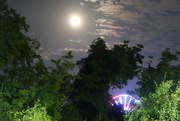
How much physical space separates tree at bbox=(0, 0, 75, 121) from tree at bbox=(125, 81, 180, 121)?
37.0ft

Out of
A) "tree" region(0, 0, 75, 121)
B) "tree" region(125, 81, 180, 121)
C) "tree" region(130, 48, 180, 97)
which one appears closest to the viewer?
"tree" region(125, 81, 180, 121)

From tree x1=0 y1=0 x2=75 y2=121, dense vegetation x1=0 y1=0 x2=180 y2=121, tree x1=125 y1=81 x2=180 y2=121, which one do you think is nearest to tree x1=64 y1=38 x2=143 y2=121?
dense vegetation x1=0 y1=0 x2=180 y2=121

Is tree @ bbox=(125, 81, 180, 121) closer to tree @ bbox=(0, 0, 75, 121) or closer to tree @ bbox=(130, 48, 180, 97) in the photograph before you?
tree @ bbox=(0, 0, 75, 121)

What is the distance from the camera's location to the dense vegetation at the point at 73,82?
10.0 meters

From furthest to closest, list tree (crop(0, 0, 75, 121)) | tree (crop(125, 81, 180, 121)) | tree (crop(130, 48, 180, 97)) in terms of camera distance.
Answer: tree (crop(130, 48, 180, 97)) → tree (crop(0, 0, 75, 121)) → tree (crop(125, 81, 180, 121))

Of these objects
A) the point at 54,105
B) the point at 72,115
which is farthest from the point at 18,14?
the point at 72,115

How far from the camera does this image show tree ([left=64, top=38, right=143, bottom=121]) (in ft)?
96.4

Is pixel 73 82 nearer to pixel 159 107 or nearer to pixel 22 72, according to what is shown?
pixel 22 72

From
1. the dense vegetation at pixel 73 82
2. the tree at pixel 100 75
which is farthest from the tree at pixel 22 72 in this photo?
the tree at pixel 100 75

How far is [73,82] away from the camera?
26.3m

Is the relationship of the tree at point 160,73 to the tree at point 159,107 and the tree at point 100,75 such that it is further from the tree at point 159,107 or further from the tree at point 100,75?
the tree at point 159,107

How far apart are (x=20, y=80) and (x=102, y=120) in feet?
40.1

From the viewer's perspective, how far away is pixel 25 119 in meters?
11.8

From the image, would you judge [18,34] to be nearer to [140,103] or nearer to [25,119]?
[25,119]
